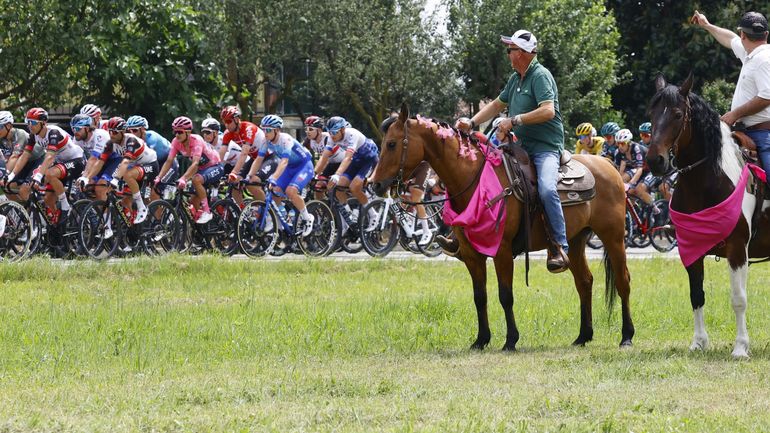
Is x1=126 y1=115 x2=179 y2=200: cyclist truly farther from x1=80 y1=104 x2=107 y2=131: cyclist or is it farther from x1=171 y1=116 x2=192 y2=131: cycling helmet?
x1=171 y1=116 x2=192 y2=131: cycling helmet

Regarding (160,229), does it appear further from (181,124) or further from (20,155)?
(20,155)

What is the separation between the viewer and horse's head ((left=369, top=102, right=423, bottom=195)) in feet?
33.6

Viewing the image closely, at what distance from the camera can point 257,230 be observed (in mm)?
19969

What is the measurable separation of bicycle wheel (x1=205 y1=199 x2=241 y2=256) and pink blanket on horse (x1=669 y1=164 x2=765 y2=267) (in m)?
11.0

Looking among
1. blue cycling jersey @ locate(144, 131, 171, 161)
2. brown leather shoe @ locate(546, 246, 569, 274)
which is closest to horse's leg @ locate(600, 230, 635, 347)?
brown leather shoe @ locate(546, 246, 569, 274)

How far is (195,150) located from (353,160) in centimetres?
263

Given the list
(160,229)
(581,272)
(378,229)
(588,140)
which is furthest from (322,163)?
(581,272)

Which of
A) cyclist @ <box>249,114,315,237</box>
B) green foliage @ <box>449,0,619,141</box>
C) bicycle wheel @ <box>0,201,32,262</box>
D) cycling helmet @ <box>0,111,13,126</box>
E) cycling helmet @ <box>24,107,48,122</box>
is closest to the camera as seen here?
bicycle wheel @ <box>0,201,32,262</box>

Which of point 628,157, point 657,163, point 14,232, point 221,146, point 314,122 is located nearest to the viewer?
point 657,163

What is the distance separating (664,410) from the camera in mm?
7352

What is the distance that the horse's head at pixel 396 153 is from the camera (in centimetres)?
1024

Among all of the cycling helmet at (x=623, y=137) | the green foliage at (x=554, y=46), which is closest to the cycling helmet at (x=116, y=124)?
the cycling helmet at (x=623, y=137)

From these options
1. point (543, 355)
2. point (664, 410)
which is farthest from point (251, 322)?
point (664, 410)

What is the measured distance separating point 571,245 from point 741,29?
2.57 m
